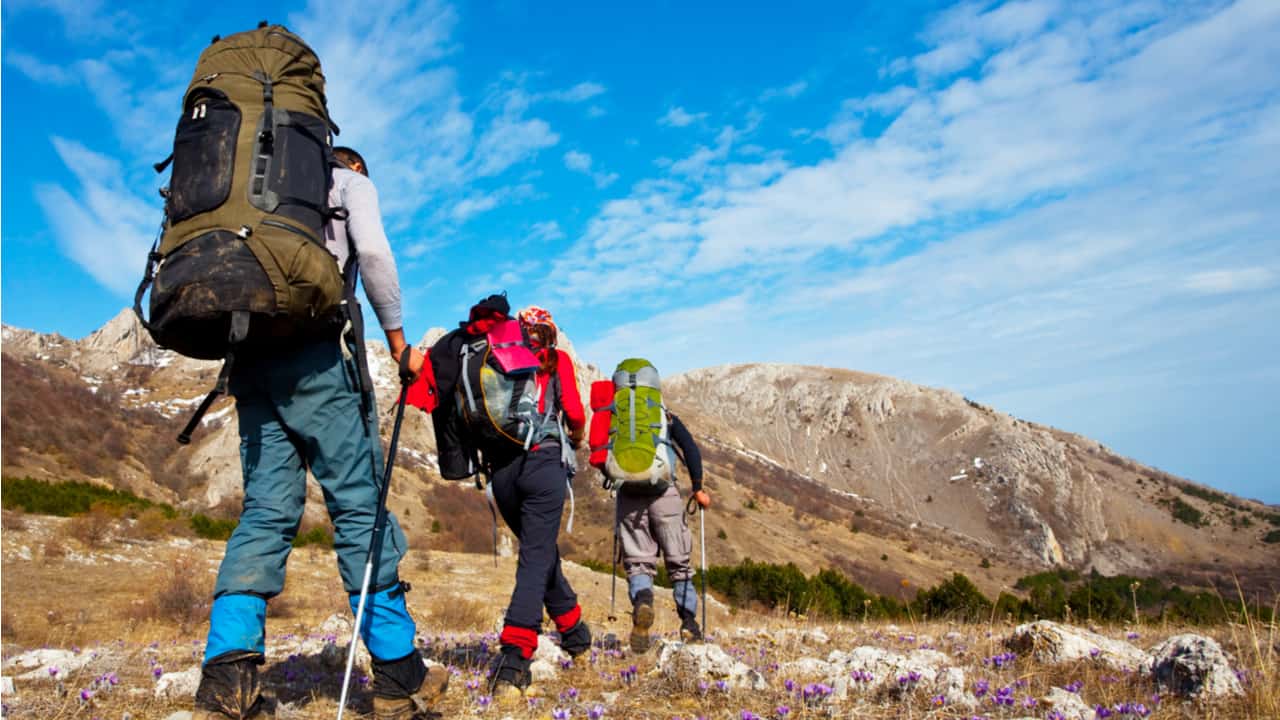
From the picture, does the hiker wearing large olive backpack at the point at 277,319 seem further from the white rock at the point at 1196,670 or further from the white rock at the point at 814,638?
the white rock at the point at 814,638

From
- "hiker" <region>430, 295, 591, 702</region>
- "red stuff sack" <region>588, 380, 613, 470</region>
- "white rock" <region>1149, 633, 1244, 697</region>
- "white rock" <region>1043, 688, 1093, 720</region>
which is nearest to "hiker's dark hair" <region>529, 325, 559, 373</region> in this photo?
"hiker" <region>430, 295, 591, 702</region>

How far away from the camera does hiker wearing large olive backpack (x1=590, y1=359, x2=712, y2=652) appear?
5582mm

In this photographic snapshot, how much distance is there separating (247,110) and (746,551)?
117ft

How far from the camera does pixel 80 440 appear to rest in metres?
24.9

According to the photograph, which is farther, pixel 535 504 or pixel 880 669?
pixel 535 504

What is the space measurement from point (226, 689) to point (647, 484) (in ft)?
11.2

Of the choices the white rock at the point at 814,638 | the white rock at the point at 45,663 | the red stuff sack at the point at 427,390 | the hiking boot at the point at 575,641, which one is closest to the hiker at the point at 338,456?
the red stuff sack at the point at 427,390

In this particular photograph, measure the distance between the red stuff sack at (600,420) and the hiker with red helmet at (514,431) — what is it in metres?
0.72

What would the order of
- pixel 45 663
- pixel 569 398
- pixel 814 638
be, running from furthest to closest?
1. pixel 814 638
2. pixel 45 663
3. pixel 569 398

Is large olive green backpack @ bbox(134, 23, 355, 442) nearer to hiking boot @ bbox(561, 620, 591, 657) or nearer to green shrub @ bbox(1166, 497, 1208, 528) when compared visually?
hiking boot @ bbox(561, 620, 591, 657)

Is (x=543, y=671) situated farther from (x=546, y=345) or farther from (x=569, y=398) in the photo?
(x=546, y=345)

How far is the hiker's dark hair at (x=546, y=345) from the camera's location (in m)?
4.22

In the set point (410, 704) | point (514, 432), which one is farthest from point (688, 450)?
point (410, 704)

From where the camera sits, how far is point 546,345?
4.43m
